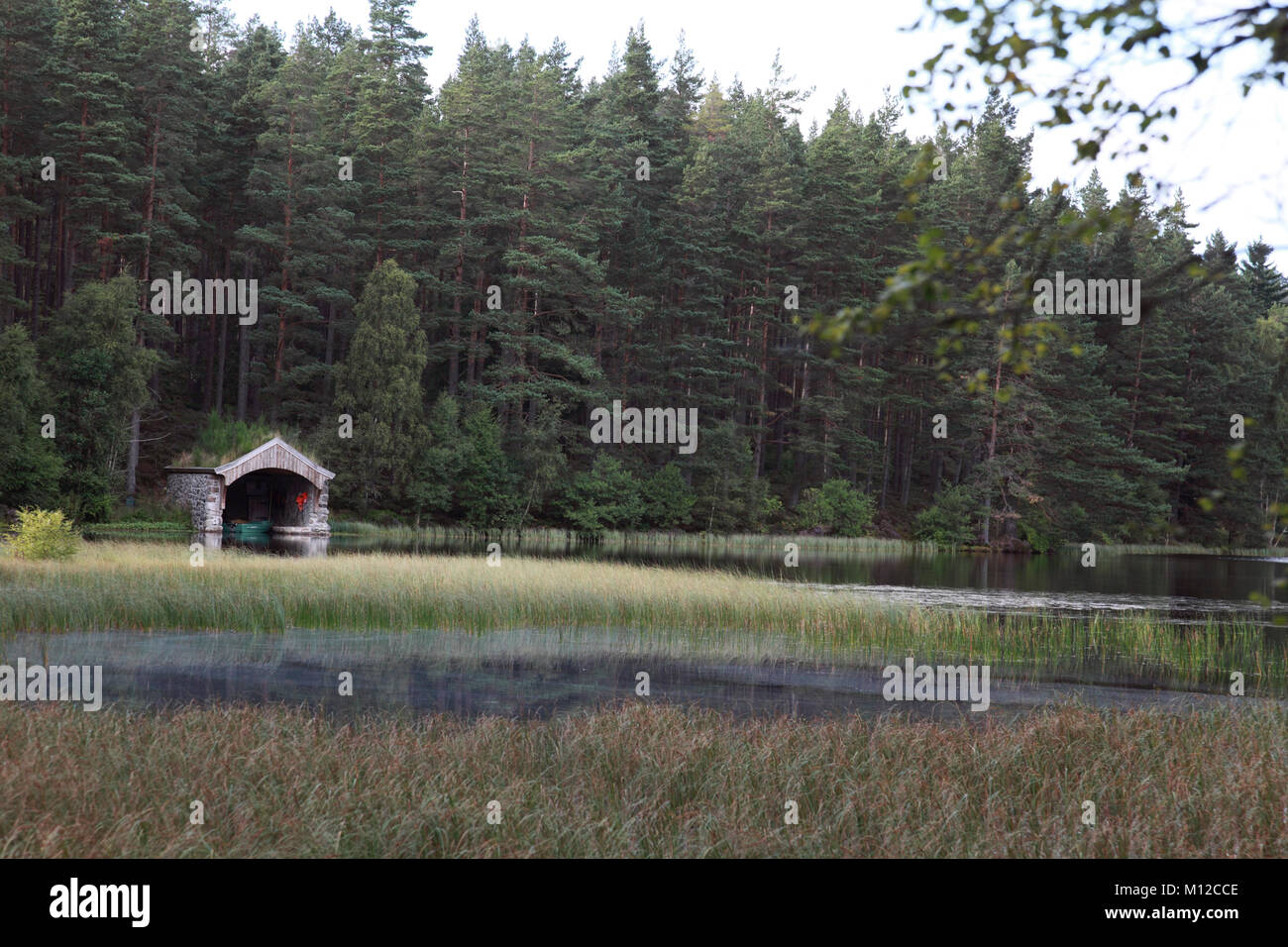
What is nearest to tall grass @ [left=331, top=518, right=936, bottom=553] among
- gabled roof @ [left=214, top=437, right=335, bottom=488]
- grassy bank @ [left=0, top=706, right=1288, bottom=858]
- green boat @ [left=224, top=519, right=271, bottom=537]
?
green boat @ [left=224, top=519, right=271, bottom=537]

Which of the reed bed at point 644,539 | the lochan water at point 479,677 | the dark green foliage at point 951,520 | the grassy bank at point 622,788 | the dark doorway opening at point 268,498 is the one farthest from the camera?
the dark green foliage at point 951,520

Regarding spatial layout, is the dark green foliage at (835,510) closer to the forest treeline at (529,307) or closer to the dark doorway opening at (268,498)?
the forest treeline at (529,307)

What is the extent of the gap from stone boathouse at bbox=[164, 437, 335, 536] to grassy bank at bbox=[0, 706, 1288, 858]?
107ft

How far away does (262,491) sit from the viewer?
48156 millimetres

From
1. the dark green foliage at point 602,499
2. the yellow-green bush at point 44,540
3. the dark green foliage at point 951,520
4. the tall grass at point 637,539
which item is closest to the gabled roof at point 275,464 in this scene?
the tall grass at point 637,539

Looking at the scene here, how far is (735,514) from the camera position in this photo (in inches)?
2255

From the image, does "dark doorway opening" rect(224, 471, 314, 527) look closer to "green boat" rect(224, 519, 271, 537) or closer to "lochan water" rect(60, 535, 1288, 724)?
"green boat" rect(224, 519, 271, 537)

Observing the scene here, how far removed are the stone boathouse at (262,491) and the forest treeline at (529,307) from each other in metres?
2.39

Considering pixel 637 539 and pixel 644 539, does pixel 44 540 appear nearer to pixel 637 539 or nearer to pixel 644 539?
pixel 637 539

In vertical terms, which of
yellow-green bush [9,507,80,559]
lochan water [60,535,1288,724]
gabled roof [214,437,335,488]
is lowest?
lochan water [60,535,1288,724]

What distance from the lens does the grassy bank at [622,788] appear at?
6.53m

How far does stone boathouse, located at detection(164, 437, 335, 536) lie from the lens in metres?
40.9

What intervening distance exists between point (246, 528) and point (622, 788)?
125 feet
